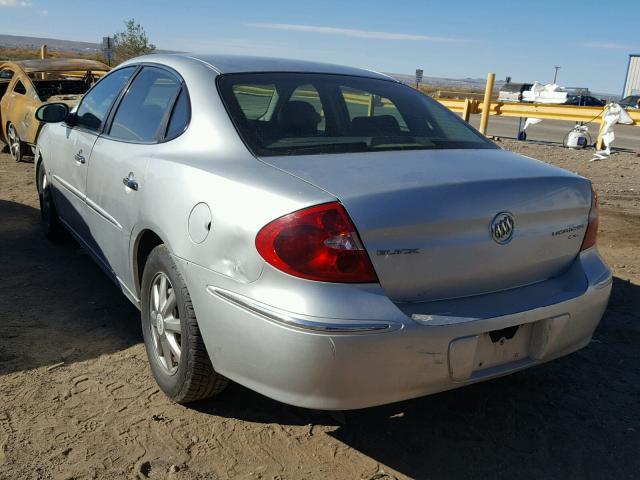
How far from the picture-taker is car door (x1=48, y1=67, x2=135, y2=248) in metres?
3.91

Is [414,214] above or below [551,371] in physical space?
above

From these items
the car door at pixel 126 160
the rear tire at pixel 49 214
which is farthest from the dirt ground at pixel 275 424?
the rear tire at pixel 49 214

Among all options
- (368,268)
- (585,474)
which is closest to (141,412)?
(368,268)

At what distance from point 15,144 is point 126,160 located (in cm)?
718

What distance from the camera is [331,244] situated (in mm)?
2156

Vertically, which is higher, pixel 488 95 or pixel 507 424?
pixel 488 95

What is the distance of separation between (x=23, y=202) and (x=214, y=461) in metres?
5.29

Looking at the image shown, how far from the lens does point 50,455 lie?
8.25 ft

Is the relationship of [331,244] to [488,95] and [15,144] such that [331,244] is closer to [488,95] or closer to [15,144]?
[15,144]

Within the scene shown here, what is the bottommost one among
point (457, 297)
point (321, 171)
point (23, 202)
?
point (23, 202)

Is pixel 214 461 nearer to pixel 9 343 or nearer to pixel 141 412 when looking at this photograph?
pixel 141 412

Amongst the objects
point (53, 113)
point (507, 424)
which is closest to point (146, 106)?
point (53, 113)

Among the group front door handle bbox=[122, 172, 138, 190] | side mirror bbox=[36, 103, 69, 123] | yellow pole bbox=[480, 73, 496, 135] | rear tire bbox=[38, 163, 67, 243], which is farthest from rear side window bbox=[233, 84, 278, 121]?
yellow pole bbox=[480, 73, 496, 135]

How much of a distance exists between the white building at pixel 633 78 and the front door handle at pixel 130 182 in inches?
1852
